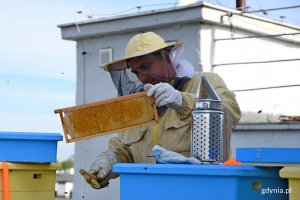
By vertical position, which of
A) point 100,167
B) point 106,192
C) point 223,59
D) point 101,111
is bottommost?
point 106,192

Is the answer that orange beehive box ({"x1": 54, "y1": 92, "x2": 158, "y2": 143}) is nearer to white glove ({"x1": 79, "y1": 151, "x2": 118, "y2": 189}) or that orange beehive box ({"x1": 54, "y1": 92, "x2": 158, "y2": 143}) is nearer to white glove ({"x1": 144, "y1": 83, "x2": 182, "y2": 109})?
white glove ({"x1": 144, "y1": 83, "x2": 182, "y2": 109})

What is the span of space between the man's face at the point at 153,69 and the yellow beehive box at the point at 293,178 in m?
1.40

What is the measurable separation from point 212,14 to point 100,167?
4.08m

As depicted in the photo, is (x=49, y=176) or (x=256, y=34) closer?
(x=49, y=176)

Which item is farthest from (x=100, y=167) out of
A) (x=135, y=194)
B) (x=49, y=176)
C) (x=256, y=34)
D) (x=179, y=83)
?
(x=256, y=34)

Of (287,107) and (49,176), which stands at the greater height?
(287,107)

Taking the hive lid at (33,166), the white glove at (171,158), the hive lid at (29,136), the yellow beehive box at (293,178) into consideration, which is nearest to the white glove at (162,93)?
the white glove at (171,158)

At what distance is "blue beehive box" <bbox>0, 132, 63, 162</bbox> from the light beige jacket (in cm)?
37

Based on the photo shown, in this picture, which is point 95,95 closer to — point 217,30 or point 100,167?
point 217,30

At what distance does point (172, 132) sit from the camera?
346cm

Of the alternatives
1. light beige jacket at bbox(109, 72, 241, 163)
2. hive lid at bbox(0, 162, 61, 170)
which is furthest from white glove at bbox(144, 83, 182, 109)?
hive lid at bbox(0, 162, 61, 170)

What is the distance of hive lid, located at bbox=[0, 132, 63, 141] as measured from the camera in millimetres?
3391

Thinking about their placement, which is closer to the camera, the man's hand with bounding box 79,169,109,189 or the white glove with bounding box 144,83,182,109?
the white glove with bounding box 144,83,182,109

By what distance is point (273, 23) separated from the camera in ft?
24.6
